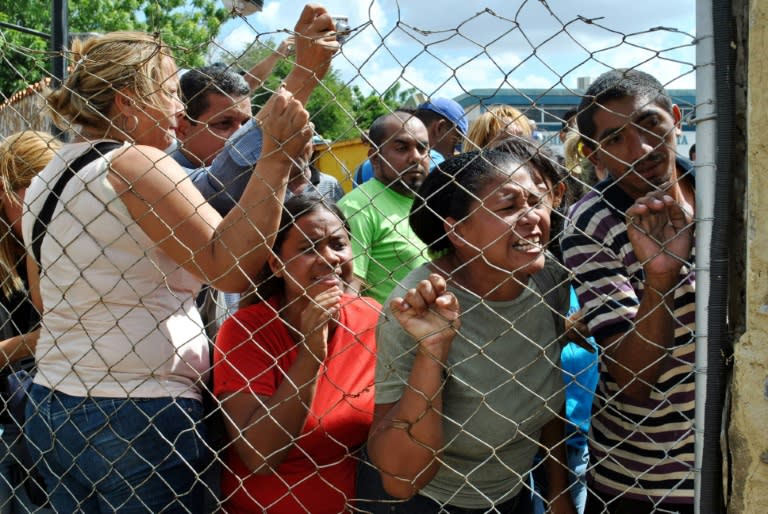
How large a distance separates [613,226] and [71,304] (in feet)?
4.81

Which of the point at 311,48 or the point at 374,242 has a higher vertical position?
the point at 311,48

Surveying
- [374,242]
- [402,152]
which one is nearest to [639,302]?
[374,242]

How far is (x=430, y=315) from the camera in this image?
5.79ft

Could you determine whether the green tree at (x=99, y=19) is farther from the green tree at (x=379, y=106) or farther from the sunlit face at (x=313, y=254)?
the sunlit face at (x=313, y=254)

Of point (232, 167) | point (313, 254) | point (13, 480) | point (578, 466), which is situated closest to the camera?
point (313, 254)

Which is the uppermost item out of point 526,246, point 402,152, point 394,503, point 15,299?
point 402,152

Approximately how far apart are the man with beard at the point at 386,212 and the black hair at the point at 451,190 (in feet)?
1.50

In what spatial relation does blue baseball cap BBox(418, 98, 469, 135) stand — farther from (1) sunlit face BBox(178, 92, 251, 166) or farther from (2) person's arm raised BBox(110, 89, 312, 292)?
(2) person's arm raised BBox(110, 89, 312, 292)

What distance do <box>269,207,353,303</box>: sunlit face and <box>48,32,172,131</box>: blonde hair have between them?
1.87 feet

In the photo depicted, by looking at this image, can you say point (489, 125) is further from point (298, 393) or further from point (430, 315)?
point (430, 315)

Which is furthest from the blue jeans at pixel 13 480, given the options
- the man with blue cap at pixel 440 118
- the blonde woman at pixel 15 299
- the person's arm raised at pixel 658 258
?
the man with blue cap at pixel 440 118

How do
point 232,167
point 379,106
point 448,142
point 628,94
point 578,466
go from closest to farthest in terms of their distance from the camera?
point 628,94, point 232,167, point 578,466, point 448,142, point 379,106

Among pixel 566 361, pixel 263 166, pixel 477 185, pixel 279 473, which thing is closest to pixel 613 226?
pixel 477 185

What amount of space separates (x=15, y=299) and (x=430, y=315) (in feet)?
6.74
